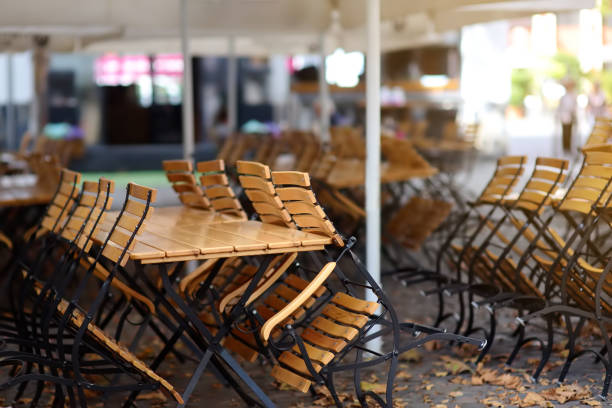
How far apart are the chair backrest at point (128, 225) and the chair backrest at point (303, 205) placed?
25.4 inches

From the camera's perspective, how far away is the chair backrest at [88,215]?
4500 millimetres

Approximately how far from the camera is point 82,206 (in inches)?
195

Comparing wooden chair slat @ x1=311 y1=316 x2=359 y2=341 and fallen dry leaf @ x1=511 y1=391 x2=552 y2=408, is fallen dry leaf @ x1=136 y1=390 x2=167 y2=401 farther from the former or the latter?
fallen dry leaf @ x1=511 y1=391 x2=552 y2=408

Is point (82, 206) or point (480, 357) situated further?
point (480, 357)

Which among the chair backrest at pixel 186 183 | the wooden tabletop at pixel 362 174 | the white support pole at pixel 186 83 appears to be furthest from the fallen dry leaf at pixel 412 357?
the white support pole at pixel 186 83

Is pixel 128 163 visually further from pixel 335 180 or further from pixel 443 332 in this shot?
pixel 443 332

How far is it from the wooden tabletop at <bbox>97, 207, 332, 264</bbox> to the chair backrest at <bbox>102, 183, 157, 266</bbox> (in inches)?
2.2

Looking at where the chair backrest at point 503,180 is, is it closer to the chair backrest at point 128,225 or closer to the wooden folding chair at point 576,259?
the wooden folding chair at point 576,259

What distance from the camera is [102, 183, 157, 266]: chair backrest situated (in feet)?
13.6

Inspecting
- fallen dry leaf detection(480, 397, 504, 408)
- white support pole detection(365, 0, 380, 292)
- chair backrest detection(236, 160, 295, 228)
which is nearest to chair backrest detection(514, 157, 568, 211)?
white support pole detection(365, 0, 380, 292)

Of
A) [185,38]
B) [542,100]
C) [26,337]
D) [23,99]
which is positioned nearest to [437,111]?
[23,99]

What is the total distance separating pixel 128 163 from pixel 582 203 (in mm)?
14454

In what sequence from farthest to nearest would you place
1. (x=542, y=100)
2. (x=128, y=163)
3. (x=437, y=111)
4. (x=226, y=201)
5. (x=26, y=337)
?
(x=542, y=100)
(x=437, y=111)
(x=128, y=163)
(x=226, y=201)
(x=26, y=337)


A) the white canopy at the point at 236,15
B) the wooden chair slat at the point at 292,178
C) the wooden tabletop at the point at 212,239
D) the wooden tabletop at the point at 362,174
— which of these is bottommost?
the wooden tabletop at the point at 212,239
